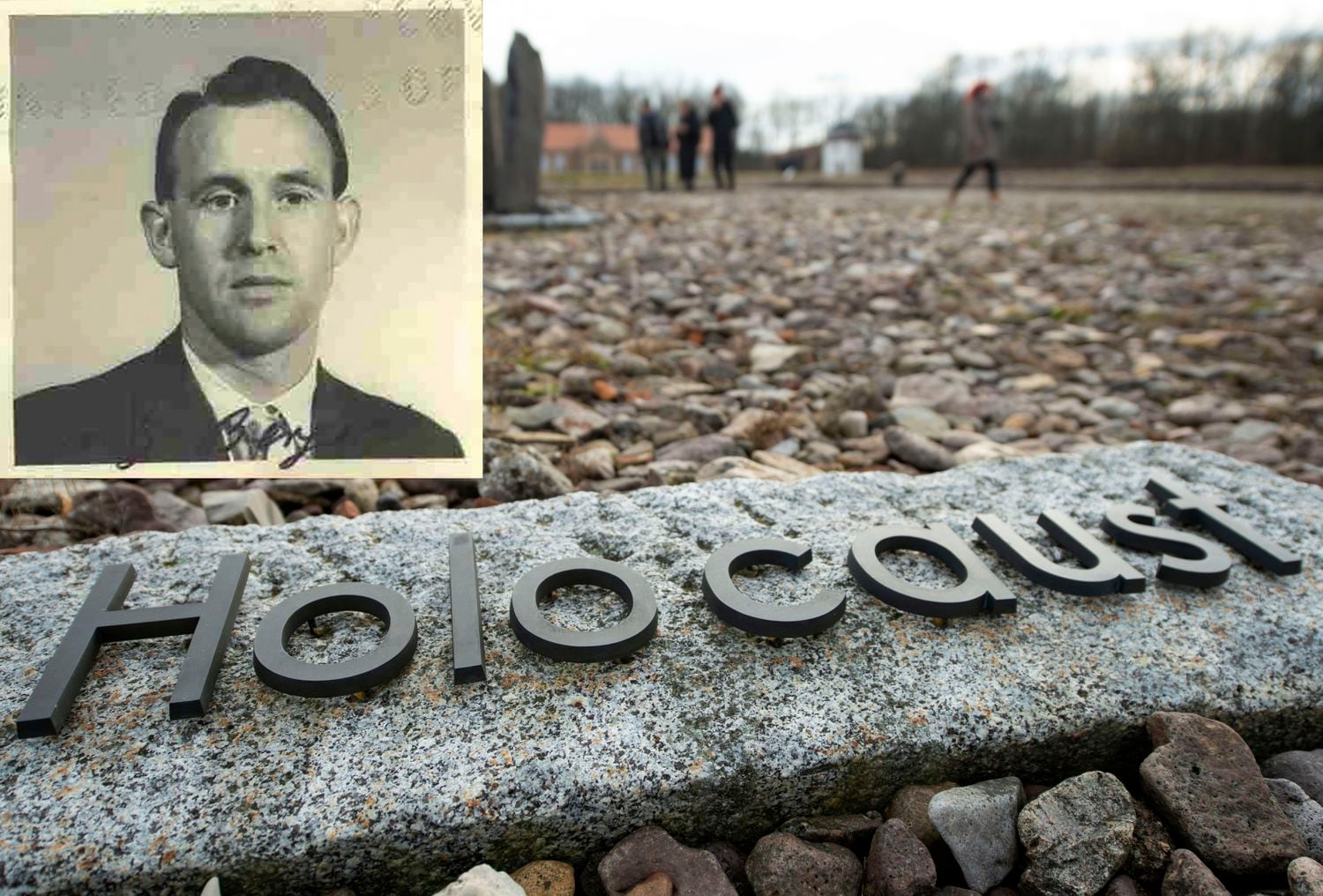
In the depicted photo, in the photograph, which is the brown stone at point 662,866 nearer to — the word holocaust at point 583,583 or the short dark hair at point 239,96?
the word holocaust at point 583,583

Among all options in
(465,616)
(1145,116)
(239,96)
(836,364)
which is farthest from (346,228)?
(1145,116)

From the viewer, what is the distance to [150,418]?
1.30 meters

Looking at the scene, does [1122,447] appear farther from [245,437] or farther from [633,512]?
[245,437]

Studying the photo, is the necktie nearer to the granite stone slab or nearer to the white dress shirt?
the white dress shirt

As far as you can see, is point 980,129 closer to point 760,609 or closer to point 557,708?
point 760,609

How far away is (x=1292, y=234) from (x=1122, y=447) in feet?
23.6

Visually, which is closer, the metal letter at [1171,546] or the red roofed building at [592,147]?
the metal letter at [1171,546]

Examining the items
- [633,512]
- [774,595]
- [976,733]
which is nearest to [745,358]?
[633,512]

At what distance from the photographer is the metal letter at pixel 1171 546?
156 centimetres

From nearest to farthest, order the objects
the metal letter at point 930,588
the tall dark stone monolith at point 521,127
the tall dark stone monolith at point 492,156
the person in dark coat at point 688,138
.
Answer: the metal letter at point 930,588, the tall dark stone monolith at point 521,127, the tall dark stone monolith at point 492,156, the person in dark coat at point 688,138

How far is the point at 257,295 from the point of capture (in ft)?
4.25

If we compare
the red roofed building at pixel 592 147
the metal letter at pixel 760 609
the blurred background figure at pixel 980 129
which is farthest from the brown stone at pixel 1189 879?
the red roofed building at pixel 592 147

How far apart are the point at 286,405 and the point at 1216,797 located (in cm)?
146

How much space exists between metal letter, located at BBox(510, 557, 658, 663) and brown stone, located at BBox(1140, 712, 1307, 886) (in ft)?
2.51
